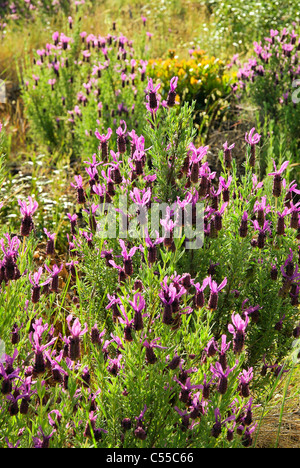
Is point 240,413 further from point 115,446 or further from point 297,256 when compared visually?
→ point 297,256

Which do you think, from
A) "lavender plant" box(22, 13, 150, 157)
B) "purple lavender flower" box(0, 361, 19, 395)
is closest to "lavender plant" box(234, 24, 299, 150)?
"lavender plant" box(22, 13, 150, 157)

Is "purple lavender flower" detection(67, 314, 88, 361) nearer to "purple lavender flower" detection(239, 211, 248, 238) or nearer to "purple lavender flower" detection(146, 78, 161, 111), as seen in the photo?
"purple lavender flower" detection(239, 211, 248, 238)

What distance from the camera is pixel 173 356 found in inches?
62.4

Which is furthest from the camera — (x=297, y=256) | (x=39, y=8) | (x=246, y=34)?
(x=39, y=8)

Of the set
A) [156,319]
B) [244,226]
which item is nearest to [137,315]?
[156,319]

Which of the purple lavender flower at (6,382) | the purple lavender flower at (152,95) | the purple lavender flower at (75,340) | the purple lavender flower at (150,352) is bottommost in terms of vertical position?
the purple lavender flower at (6,382)

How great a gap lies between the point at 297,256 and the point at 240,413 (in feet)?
2.51

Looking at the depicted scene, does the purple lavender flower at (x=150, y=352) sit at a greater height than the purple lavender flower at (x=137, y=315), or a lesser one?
lesser

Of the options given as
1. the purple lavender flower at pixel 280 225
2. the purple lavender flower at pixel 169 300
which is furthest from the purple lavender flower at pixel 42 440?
the purple lavender flower at pixel 280 225

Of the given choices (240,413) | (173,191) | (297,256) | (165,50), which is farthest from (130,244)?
(165,50)

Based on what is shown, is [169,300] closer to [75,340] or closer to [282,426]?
[75,340]

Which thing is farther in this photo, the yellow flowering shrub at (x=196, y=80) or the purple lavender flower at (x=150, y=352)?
the yellow flowering shrub at (x=196, y=80)

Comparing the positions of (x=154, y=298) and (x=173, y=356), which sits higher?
(x=154, y=298)

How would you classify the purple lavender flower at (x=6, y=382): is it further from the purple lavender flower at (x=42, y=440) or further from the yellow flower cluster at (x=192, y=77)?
the yellow flower cluster at (x=192, y=77)
